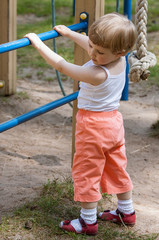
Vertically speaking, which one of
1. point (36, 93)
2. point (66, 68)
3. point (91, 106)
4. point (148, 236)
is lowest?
point (36, 93)

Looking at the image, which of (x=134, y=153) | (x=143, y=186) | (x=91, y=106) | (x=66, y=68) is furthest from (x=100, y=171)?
Answer: (x=134, y=153)

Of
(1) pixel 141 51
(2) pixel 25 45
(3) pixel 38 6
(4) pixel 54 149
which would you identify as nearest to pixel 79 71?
(2) pixel 25 45

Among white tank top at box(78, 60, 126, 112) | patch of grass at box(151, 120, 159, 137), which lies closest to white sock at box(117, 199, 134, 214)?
white tank top at box(78, 60, 126, 112)

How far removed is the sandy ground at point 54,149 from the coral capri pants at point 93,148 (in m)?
0.38

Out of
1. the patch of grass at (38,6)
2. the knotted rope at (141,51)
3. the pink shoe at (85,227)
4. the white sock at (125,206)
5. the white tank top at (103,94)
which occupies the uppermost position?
the knotted rope at (141,51)

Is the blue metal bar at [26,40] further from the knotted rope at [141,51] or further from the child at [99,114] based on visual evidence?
the knotted rope at [141,51]

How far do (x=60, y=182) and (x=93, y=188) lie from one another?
0.60m

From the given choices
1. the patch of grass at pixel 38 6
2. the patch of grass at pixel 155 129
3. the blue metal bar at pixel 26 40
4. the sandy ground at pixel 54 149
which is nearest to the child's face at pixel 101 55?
the blue metal bar at pixel 26 40

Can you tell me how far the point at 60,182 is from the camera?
2379mm

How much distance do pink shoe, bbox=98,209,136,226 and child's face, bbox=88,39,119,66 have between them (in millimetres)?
758

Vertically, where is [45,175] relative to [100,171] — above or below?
below

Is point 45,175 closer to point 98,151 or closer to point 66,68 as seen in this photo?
point 98,151

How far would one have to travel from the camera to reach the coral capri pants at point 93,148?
1.77 m

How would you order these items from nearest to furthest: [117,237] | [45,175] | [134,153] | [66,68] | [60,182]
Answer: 1. [66,68]
2. [117,237]
3. [60,182]
4. [45,175]
5. [134,153]
